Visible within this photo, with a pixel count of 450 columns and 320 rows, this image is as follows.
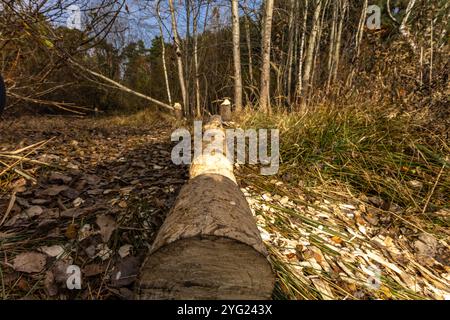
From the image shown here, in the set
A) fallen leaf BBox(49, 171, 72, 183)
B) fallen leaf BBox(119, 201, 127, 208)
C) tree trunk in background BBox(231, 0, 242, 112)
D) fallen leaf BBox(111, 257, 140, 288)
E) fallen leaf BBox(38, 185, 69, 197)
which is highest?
tree trunk in background BBox(231, 0, 242, 112)

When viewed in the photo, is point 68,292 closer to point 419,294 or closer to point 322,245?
point 322,245

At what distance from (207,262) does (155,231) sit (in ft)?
1.93

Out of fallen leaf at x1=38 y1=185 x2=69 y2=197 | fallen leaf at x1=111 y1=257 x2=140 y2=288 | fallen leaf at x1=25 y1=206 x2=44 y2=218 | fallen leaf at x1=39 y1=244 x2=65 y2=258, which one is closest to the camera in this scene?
fallen leaf at x1=111 y1=257 x2=140 y2=288

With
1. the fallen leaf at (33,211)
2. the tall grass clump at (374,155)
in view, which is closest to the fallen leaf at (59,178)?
the fallen leaf at (33,211)

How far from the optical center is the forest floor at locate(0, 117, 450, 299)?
1.18m

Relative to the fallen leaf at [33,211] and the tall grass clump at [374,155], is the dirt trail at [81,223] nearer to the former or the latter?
the fallen leaf at [33,211]

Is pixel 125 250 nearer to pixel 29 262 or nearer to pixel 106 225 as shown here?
pixel 106 225

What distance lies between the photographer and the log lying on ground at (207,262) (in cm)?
89

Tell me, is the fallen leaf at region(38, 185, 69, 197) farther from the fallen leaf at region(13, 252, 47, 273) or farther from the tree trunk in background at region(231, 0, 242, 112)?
the tree trunk in background at region(231, 0, 242, 112)

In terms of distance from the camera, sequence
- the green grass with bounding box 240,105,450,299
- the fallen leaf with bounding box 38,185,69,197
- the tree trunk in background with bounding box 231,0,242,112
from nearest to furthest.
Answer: the fallen leaf with bounding box 38,185,69,197 → the green grass with bounding box 240,105,450,299 → the tree trunk in background with bounding box 231,0,242,112

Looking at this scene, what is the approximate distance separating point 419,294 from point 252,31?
35.3ft

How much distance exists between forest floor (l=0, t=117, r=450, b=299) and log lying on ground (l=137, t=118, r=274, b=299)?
0.27 metres

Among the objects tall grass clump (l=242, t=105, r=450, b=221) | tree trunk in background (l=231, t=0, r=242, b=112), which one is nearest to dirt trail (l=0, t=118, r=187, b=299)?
A: tall grass clump (l=242, t=105, r=450, b=221)
